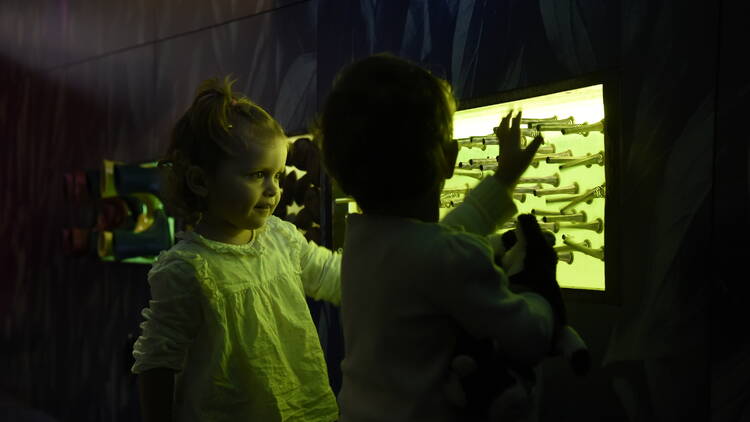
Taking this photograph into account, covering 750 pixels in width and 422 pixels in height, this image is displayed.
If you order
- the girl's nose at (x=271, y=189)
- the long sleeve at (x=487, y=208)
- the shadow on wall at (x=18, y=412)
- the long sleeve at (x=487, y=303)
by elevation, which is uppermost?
the girl's nose at (x=271, y=189)


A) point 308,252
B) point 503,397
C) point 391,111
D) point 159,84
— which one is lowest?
point 503,397

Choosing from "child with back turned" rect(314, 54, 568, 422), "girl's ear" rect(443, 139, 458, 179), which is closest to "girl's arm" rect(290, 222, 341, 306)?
"child with back turned" rect(314, 54, 568, 422)

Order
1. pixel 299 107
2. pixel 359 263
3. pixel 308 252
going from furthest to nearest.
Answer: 1. pixel 299 107
2. pixel 308 252
3. pixel 359 263

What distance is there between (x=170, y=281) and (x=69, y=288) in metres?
2.51

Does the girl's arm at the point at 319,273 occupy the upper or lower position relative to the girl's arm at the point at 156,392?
upper

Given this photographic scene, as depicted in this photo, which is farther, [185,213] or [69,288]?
[69,288]

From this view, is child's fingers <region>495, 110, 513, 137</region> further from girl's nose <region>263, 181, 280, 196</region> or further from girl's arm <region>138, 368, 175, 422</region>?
girl's arm <region>138, 368, 175, 422</region>

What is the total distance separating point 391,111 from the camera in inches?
34.8

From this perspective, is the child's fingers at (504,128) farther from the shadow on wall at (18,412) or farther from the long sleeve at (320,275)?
the shadow on wall at (18,412)

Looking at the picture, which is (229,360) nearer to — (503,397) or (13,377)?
(503,397)

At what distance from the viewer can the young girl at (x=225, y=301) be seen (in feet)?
4.24

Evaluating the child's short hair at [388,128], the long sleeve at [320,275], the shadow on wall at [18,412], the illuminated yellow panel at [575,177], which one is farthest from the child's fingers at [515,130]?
the shadow on wall at [18,412]

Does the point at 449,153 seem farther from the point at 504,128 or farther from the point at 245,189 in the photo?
the point at 245,189

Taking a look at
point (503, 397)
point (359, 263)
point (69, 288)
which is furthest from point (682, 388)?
point (69, 288)
